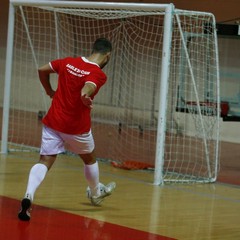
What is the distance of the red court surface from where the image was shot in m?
5.93

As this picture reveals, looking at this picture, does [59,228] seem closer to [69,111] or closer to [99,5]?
[69,111]

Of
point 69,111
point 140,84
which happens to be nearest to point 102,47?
point 69,111

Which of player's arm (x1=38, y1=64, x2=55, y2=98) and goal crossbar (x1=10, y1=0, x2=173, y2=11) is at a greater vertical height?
goal crossbar (x1=10, y1=0, x2=173, y2=11)

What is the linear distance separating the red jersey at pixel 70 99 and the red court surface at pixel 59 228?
2.78 feet

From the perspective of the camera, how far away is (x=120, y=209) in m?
7.53

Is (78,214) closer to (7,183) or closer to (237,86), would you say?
(7,183)

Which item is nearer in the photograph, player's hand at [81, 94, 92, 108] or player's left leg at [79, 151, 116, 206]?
player's hand at [81, 94, 92, 108]

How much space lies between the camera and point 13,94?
20.4 m

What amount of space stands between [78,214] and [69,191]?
1483 mm

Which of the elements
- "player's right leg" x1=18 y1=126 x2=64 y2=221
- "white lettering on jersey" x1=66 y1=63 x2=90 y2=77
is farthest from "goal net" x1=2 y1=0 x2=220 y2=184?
"white lettering on jersey" x1=66 y1=63 x2=90 y2=77

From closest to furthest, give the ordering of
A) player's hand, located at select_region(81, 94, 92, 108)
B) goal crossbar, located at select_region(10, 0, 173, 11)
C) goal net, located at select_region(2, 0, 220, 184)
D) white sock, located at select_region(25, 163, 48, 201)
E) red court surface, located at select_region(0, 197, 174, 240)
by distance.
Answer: red court surface, located at select_region(0, 197, 174, 240) → player's hand, located at select_region(81, 94, 92, 108) → white sock, located at select_region(25, 163, 48, 201) → goal crossbar, located at select_region(10, 0, 173, 11) → goal net, located at select_region(2, 0, 220, 184)

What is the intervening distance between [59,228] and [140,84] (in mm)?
11435

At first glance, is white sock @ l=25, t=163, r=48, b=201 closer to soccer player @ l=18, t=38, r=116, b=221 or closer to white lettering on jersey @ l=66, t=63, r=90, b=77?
soccer player @ l=18, t=38, r=116, b=221

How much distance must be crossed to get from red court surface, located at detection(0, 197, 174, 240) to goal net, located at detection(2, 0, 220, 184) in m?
2.93
